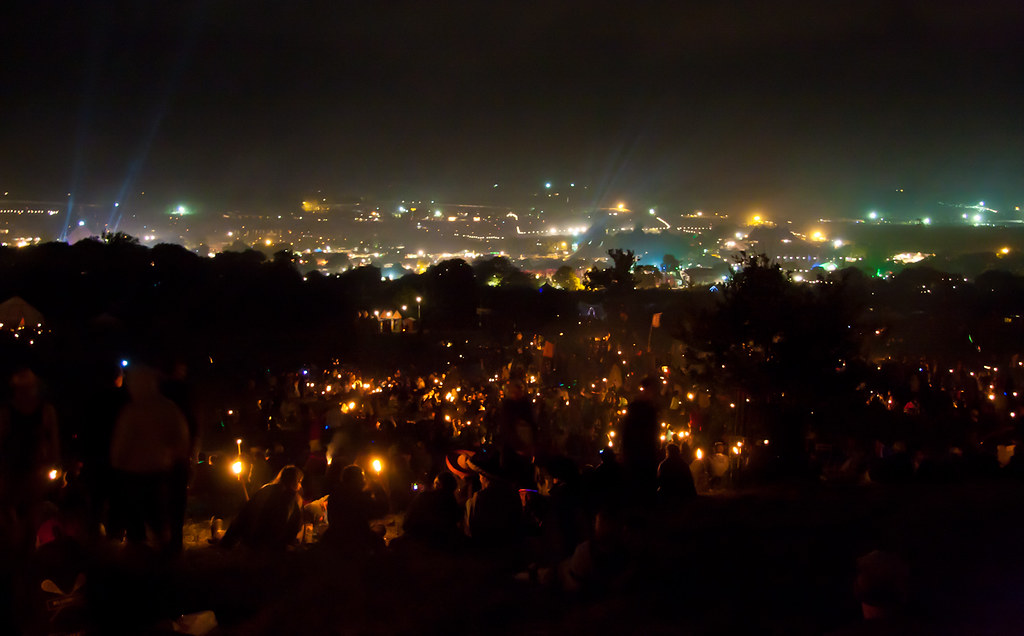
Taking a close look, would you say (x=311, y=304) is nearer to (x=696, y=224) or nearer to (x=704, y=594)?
(x=704, y=594)

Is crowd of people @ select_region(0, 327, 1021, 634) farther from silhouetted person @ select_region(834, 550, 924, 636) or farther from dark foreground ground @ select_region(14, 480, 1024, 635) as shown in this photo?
silhouetted person @ select_region(834, 550, 924, 636)

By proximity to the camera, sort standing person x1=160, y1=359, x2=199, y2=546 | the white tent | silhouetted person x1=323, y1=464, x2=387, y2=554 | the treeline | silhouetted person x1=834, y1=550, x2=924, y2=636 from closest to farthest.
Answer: silhouetted person x1=834, y1=550, x2=924, y2=636, standing person x1=160, y1=359, x2=199, y2=546, silhouetted person x1=323, y1=464, x2=387, y2=554, the treeline, the white tent

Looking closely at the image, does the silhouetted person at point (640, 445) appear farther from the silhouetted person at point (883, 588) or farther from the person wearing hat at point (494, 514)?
the silhouetted person at point (883, 588)

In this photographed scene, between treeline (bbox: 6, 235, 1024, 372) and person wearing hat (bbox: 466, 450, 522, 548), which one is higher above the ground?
treeline (bbox: 6, 235, 1024, 372)

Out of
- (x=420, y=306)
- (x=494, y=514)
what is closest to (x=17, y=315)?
(x=420, y=306)

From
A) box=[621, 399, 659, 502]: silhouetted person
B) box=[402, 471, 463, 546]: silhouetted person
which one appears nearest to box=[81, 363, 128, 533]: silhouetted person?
box=[402, 471, 463, 546]: silhouetted person

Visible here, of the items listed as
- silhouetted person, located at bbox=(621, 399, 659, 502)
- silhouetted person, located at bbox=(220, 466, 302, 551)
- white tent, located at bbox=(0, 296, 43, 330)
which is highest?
white tent, located at bbox=(0, 296, 43, 330)
